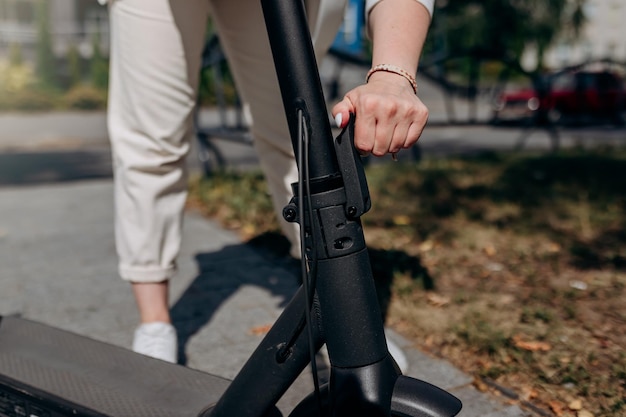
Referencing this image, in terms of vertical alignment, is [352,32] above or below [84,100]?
above

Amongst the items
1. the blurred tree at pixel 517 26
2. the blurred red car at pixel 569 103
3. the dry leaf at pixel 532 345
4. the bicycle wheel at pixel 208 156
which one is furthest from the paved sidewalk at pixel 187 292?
the blurred tree at pixel 517 26

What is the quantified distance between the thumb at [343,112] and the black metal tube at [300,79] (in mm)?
39

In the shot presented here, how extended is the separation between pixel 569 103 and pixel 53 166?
8.85 m

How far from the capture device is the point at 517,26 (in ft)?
83.4

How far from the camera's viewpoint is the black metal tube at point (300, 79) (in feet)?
3.99

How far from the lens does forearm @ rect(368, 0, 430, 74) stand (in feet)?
4.41

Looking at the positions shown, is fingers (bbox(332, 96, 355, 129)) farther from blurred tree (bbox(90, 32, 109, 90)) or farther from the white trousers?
blurred tree (bbox(90, 32, 109, 90))

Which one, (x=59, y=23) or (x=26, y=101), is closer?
(x=26, y=101)

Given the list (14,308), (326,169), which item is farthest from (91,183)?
(326,169)

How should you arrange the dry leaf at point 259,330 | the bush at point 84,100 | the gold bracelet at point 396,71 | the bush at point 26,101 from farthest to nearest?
the bush at point 84,100
the bush at point 26,101
the dry leaf at point 259,330
the gold bracelet at point 396,71

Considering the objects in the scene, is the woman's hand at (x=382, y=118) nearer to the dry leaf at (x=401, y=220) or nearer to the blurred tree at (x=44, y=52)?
the dry leaf at (x=401, y=220)

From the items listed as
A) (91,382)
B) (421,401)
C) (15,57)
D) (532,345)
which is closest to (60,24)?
(15,57)

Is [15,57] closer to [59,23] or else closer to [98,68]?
[98,68]

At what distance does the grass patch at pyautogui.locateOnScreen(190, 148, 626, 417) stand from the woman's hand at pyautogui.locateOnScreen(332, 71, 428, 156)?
1.08 meters
